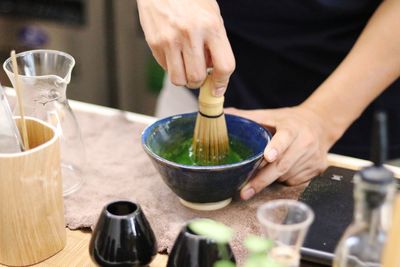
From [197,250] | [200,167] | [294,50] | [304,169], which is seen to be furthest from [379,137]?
[294,50]

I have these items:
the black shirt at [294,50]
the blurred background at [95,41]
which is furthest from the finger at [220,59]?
the blurred background at [95,41]

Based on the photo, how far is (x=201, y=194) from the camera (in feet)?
2.99

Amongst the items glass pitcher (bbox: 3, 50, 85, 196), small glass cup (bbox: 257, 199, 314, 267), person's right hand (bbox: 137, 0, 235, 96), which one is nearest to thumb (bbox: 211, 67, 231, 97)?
person's right hand (bbox: 137, 0, 235, 96)

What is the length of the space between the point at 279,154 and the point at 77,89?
1744mm

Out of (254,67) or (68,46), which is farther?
(68,46)

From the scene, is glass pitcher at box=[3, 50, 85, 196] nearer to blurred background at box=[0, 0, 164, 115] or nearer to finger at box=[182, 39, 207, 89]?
finger at box=[182, 39, 207, 89]

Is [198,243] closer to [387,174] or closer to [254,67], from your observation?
[387,174]

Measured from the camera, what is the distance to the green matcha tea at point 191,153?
0.99 meters

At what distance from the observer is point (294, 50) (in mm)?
1284

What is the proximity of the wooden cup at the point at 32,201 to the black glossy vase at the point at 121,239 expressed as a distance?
92mm

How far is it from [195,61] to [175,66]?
36 millimetres

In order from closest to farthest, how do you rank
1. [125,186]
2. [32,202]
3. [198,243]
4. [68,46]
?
[198,243], [32,202], [125,186], [68,46]

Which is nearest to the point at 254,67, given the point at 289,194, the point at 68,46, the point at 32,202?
the point at 289,194

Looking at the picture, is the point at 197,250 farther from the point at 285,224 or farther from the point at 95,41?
the point at 95,41
